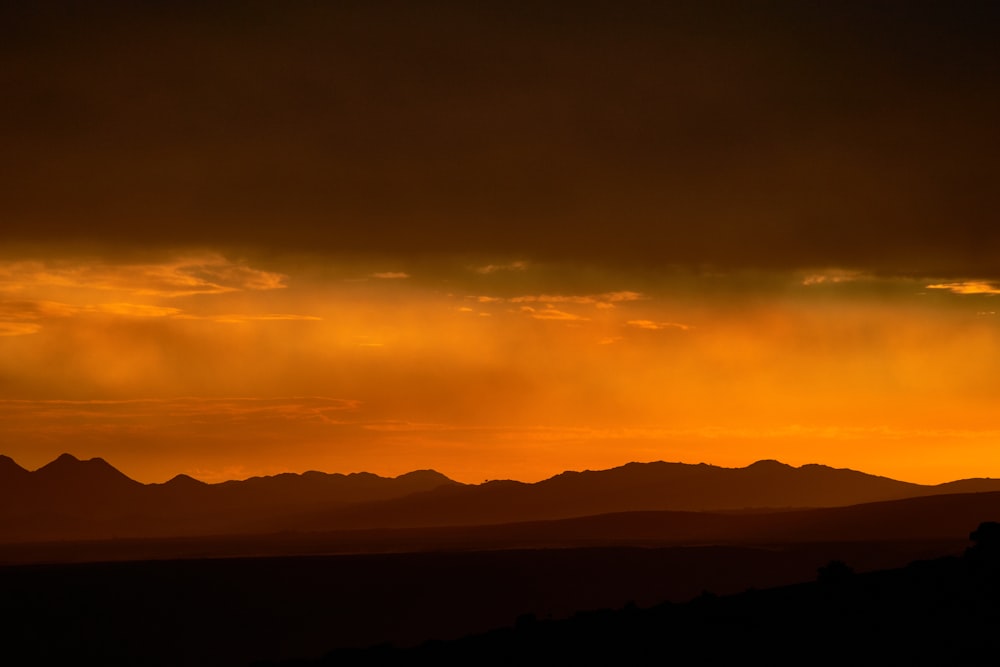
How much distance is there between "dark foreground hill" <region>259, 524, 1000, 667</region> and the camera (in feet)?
58.0

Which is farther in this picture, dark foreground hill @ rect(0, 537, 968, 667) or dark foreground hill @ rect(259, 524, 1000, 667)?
dark foreground hill @ rect(0, 537, 968, 667)

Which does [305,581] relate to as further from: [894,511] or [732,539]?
[894,511]

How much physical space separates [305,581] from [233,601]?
600 centimetres

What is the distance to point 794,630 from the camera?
1920cm

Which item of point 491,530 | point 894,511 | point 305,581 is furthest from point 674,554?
point 491,530

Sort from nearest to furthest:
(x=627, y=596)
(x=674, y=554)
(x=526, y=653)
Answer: (x=526, y=653) → (x=627, y=596) → (x=674, y=554)

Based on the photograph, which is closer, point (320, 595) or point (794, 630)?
point (794, 630)

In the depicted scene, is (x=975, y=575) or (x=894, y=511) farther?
(x=894, y=511)

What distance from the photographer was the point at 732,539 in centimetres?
12100

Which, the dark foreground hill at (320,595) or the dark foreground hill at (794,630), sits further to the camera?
the dark foreground hill at (320,595)

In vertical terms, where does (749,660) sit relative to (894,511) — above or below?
below

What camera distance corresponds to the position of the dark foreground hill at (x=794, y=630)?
17.7 metres

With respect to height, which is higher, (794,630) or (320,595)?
(320,595)

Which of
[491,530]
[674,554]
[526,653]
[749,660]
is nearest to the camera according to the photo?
[749,660]
